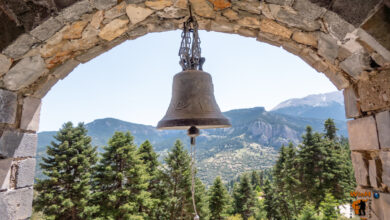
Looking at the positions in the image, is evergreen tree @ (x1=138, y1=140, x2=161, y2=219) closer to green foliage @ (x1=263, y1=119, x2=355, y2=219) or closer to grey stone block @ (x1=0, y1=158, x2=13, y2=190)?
green foliage @ (x1=263, y1=119, x2=355, y2=219)

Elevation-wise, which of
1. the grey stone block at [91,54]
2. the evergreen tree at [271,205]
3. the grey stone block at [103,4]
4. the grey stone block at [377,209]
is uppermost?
the grey stone block at [103,4]

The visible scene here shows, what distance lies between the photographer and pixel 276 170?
25.3 m

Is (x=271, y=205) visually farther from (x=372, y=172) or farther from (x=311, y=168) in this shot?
(x=372, y=172)

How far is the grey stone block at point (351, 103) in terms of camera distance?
7.06ft

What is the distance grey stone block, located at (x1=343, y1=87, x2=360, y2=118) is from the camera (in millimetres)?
2150

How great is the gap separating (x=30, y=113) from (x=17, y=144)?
327 millimetres

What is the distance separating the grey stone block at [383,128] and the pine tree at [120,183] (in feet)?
47.6

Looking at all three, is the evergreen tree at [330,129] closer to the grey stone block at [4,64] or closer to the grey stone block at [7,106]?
the grey stone block at [7,106]

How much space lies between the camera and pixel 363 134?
2.08 meters

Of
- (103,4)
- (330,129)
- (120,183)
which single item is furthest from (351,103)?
(330,129)

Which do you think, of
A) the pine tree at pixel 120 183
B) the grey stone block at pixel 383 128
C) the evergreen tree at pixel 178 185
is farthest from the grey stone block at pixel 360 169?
the evergreen tree at pixel 178 185

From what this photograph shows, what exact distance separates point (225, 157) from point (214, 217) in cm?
11987

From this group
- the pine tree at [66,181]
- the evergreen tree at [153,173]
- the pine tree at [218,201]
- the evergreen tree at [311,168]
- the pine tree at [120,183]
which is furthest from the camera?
the pine tree at [218,201]

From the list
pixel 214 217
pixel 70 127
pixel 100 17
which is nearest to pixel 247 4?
pixel 100 17
